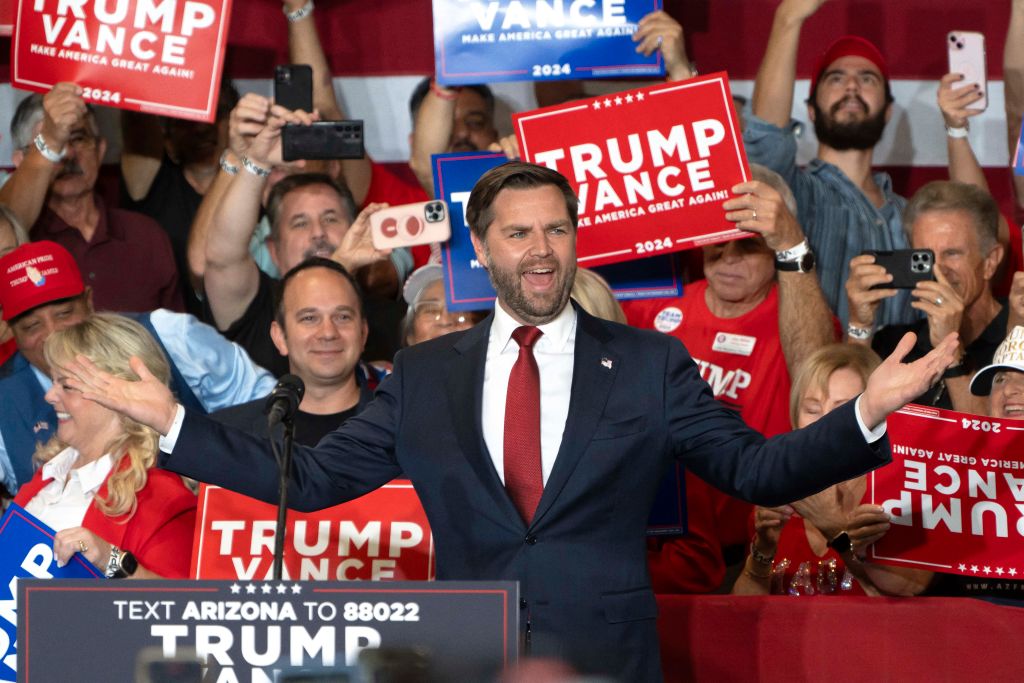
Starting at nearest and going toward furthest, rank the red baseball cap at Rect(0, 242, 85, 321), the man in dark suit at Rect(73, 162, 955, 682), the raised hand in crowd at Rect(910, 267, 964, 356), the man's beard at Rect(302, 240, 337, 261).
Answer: the man in dark suit at Rect(73, 162, 955, 682)
the raised hand in crowd at Rect(910, 267, 964, 356)
the red baseball cap at Rect(0, 242, 85, 321)
the man's beard at Rect(302, 240, 337, 261)

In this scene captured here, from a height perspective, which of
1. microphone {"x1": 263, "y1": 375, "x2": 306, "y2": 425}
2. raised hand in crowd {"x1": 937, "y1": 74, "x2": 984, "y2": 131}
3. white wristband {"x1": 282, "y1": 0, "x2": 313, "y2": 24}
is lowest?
microphone {"x1": 263, "y1": 375, "x2": 306, "y2": 425}

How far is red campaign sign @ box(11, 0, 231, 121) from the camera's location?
4.61 meters

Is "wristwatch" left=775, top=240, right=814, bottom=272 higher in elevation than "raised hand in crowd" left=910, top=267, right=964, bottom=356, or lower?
→ higher

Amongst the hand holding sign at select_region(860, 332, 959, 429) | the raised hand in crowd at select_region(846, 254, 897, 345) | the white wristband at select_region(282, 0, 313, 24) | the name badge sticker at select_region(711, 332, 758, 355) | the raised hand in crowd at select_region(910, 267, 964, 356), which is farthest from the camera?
the white wristband at select_region(282, 0, 313, 24)

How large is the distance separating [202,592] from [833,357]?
6.97 feet

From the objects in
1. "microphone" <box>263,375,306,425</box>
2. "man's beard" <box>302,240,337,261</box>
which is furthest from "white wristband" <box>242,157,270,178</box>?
"microphone" <box>263,375,306,425</box>

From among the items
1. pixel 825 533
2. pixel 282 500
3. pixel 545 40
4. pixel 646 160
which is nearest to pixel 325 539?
pixel 825 533

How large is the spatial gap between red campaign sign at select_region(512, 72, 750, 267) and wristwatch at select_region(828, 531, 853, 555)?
1009 millimetres

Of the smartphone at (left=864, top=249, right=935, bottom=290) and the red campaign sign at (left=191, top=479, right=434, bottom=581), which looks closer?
the red campaign sign at (left=191, top=479, right=434, bottom=581)

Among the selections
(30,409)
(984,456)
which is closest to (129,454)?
(30,409)

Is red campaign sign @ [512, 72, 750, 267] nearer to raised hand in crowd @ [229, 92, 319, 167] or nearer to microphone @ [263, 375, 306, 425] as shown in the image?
raised hand in crowd @ [229, 92, 319, 167]

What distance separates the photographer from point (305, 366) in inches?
159

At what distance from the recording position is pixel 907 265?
13.1ft

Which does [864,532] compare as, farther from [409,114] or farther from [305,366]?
[409,114]
